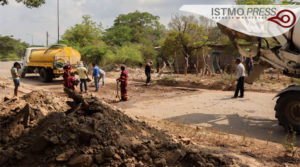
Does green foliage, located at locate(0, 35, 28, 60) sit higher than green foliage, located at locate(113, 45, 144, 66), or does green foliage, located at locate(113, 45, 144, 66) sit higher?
green foliage, located at locate(0, 35, 28, 60)

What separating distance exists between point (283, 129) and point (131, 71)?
17556 mm

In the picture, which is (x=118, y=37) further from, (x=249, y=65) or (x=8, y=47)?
(x=8, y=47)

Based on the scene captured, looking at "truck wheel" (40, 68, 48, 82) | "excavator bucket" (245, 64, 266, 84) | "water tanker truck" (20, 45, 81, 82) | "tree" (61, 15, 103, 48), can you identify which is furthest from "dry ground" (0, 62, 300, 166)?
"tree" (61, 15, 103, 48)

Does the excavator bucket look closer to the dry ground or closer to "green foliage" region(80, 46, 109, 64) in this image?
the dry ground

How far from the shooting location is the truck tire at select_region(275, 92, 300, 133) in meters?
5.62

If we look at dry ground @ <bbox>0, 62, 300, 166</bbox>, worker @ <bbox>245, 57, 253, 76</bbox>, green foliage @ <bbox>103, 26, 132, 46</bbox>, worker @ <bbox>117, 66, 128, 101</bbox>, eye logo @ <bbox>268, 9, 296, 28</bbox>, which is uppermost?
green foliage @ <bbox>103, 26, 132, 46</bbox>

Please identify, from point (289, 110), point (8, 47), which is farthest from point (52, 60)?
point (8, 47)

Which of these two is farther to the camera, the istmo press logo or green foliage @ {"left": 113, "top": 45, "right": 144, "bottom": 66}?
green foliage @ {"left": 113, "top": 45, "right": 144, "bottom": 66}

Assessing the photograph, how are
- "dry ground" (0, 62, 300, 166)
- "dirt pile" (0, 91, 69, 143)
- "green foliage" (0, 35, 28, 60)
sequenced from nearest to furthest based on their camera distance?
1. "dirt pile" (0, 91, 69, 143)
2. "dry ground" (0, 62, 300, 166)
3. "green foliage" (0, 35, 28, 60)

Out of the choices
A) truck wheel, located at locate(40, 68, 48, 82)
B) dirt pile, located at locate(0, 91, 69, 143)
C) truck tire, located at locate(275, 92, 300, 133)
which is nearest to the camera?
dirt pile, located at locate(0, 91, 69, 143)

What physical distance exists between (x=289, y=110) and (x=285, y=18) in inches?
94.5

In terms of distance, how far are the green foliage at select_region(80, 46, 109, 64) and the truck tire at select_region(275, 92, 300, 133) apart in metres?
20.1

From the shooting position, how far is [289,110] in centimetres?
576

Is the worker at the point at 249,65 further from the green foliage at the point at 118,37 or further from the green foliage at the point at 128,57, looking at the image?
the green foliage at the point at 118,37
